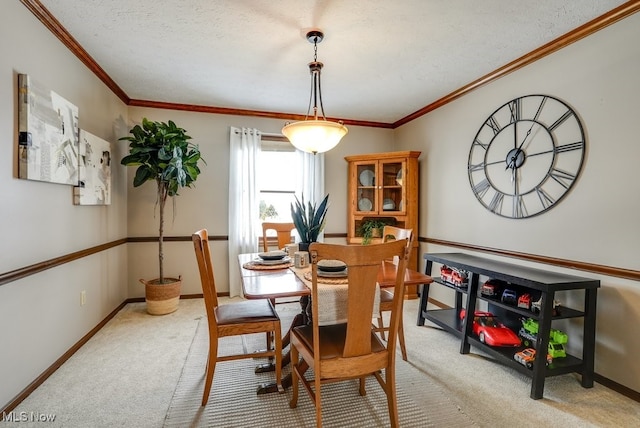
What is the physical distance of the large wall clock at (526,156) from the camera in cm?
237

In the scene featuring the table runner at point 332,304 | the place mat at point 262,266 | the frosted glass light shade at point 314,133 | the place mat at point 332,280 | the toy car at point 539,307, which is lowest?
the toy car at point 539,307

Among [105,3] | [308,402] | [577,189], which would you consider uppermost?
[105,3]

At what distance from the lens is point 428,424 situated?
5.72ft

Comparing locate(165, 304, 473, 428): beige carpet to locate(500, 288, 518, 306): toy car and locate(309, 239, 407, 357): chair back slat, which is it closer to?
locate(309, 239, 407, 357): chair back slat

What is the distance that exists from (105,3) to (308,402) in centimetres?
278

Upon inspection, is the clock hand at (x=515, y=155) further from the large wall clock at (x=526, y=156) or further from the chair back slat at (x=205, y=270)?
the chair back slat at (x=205, y=270)

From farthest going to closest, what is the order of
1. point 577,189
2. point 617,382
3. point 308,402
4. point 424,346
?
point 424,346 < point 577,189 < point 617,382 < point 308,402

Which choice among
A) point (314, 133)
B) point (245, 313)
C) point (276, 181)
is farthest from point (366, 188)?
point (245, 313)

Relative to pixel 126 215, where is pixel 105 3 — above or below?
above

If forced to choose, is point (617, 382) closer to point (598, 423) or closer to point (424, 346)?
point (598, 423)

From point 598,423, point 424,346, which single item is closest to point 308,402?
point 424,346

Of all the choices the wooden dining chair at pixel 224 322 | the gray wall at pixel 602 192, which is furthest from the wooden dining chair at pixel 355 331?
the gray wall at pixel 602 192

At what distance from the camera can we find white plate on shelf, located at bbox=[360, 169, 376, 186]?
436 cm

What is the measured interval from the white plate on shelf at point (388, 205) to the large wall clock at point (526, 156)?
1161mm
